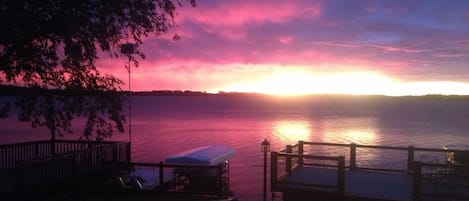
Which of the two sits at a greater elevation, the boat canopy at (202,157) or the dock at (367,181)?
the dock at (367,181)

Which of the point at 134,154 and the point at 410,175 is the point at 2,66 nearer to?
the point at 410,175

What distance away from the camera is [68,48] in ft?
27.1

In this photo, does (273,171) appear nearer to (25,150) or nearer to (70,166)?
(70,166)

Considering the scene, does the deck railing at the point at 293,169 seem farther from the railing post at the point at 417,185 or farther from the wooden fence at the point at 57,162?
the wooden fence at the point at 57,162

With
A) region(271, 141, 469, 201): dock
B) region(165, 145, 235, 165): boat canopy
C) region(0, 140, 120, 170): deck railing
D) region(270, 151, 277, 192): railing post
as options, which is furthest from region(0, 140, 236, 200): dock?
region(165, 145, 235, 165): boat canopy

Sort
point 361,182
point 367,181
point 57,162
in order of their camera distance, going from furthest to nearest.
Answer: point 367,181 < point 361,182 < point 57,162

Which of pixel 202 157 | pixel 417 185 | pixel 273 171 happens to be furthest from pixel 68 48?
pixel 202 157

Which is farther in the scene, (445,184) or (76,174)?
(76,174)

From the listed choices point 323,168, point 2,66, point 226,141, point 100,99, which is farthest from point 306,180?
point 226,141

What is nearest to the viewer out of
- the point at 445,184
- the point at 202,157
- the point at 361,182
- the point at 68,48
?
the point at 68,48

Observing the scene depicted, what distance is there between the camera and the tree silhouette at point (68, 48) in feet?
26.2

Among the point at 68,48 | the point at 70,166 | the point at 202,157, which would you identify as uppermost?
the point at 68,48

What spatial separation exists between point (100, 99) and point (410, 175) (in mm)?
10232

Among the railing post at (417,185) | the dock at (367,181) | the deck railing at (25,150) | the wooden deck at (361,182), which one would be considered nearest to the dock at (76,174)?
the deck railing at (25,150)
